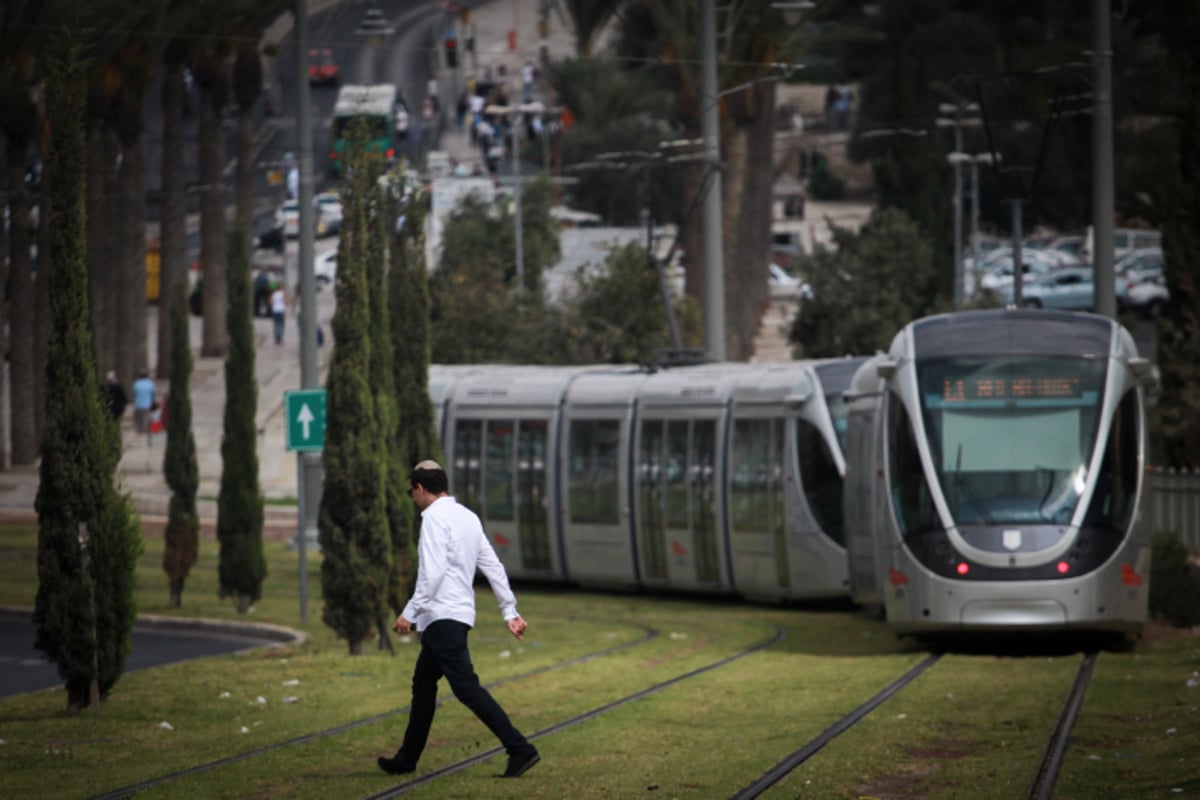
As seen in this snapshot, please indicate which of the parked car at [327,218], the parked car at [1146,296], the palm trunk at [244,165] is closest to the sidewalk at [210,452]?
the palm trunk at [244,165]

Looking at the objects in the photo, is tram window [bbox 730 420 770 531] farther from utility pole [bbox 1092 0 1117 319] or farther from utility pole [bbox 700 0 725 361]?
utility pole [bbox 700 0 725 361]

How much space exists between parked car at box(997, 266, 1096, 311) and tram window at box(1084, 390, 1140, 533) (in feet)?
148

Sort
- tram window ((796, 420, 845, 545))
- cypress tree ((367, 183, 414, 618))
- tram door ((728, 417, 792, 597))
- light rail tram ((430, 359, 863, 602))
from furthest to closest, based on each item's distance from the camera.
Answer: tram door ((728, 417, 792, 597))
light rail tram ((430, 359, 863, 602))
tram window ((796, 420, 845, 545))
cypress tree ((367, 183, 414, 618))

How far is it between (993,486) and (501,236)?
1833 inches

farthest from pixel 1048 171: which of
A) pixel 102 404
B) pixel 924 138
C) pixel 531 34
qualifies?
pixel 102 404

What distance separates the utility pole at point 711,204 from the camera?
30391 mm

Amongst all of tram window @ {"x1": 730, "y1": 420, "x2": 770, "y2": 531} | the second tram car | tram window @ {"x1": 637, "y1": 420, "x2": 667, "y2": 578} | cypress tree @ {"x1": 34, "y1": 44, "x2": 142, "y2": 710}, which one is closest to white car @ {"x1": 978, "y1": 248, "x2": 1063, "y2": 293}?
tram window @ {"x1": 637, "y1": 420, "x2": 667, "y2": 578}

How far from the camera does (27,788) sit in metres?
11.4

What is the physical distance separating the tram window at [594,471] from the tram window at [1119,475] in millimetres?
9282

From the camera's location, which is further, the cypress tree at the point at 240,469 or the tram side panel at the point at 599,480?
the tram side panel at the point at 599,480

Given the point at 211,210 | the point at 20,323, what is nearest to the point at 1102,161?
the point at 20,323

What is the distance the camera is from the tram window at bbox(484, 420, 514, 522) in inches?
1128

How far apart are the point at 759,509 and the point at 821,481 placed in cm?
97

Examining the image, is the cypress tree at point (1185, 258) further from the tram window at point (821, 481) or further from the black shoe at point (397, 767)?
the black shoe at point (397, 767)
